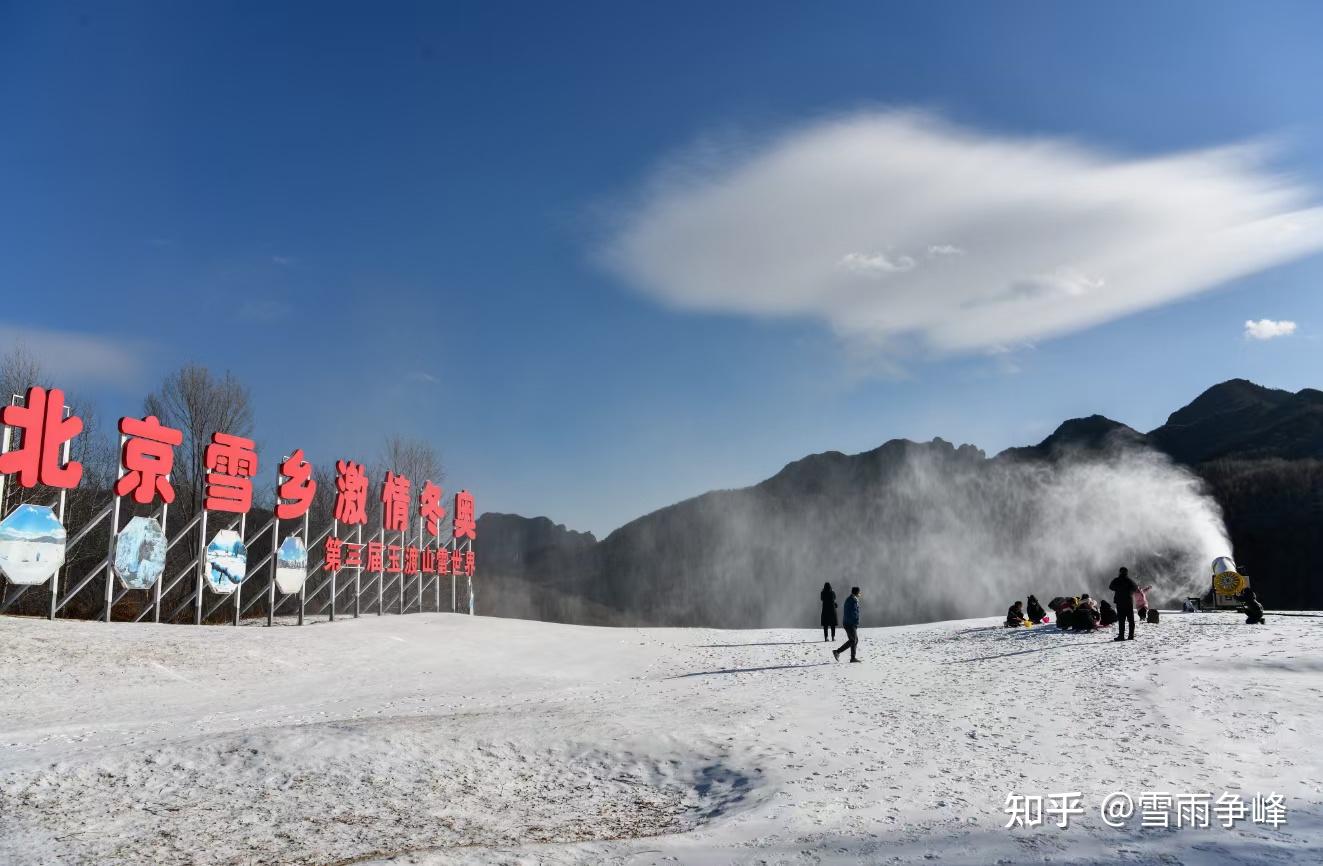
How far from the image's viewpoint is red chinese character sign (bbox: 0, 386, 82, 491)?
18672 millimetres

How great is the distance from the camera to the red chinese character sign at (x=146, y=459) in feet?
70.7

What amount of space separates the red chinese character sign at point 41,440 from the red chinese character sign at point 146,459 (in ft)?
5.40

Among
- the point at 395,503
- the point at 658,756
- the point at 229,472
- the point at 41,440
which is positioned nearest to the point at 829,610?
Result: the point at 658,756

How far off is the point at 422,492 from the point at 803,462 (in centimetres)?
11020

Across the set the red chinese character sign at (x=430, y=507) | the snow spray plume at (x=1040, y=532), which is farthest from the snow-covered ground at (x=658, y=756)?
the snow spray plume at (x=1040, y=532)

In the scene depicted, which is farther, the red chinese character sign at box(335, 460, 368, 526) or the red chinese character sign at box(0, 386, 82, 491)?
the red chinese character sign at box(335, 460, 368, 526)

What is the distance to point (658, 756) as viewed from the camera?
422 inches

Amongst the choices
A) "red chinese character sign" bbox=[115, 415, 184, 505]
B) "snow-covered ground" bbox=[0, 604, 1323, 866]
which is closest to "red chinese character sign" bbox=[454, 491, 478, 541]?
"red chinese character sign" bbox=[115, 415, 184, 505]

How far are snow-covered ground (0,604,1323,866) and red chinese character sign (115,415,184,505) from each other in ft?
14.1

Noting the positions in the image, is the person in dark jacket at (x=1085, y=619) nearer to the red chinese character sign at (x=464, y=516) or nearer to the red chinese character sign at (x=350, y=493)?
the red chinese character sign at (x=350, y=493)

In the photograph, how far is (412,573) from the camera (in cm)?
3762

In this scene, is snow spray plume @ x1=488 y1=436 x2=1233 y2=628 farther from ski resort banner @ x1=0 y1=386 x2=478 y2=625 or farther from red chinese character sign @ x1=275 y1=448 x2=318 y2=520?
red chinese character sign @ x1=275 y1=448 x2=318 y2=520

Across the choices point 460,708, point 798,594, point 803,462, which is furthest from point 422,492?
point 803,462

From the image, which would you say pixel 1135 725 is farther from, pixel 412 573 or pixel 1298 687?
pixel 412 573
